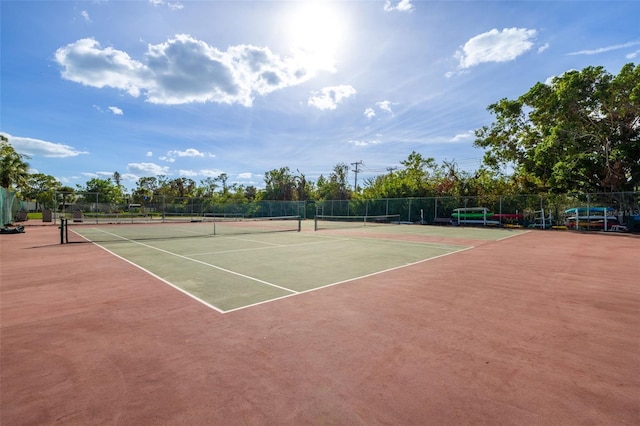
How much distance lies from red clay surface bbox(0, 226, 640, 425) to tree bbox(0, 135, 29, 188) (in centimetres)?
3939

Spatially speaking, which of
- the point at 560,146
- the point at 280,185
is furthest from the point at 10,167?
the point at 560,146

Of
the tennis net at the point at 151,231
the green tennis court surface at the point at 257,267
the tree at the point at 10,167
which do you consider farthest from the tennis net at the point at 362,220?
the tree at the point at 10,167

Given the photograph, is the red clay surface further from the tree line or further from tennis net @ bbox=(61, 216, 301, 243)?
the tree line

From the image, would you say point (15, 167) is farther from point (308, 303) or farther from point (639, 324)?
point (639, 324)

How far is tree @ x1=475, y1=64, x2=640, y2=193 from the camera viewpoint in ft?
71.1

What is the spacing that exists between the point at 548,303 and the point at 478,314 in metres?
1.60

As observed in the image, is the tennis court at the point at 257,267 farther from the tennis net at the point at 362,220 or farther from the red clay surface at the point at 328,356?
the tennis net at the point at 362,220

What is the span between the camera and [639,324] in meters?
4.38

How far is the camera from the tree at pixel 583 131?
2167 centimetres

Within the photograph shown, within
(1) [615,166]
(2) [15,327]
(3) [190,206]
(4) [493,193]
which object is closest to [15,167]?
(3) [190,206]

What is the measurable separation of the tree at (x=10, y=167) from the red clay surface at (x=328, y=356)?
129 ft

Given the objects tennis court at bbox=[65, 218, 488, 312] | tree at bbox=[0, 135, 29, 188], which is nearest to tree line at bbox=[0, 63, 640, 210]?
tree at bbox=[0, 135, 29, 188]

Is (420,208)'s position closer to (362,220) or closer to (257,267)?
(362,220)

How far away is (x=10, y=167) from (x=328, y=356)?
46131mm
